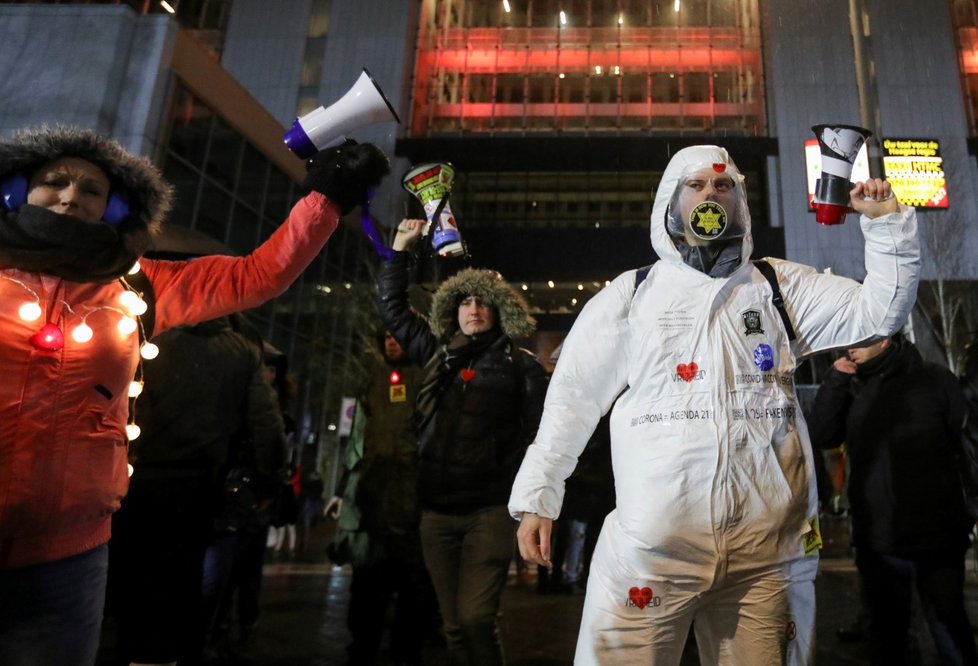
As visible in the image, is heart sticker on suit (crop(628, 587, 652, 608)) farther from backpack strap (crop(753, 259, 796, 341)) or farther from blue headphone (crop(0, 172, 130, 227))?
blue headphone (crop(0, 172, 130, 227))

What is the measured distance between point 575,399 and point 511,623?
12.1 ft

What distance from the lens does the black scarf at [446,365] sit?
11.3 ft

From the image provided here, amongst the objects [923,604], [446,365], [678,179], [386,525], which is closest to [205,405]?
[446,365]

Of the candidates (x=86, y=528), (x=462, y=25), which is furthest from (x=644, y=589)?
(x=462, y=25)

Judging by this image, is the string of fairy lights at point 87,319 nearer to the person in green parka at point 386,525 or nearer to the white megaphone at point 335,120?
the white megaphone at point 335,120

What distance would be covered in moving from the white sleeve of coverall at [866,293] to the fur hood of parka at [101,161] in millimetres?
1933

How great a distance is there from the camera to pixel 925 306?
1557 cm

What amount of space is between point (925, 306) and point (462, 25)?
19627 mm

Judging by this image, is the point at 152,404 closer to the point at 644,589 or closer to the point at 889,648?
the point at 644,589

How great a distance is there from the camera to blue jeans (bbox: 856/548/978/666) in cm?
317

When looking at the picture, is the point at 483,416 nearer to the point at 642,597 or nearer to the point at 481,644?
the point at 481,644

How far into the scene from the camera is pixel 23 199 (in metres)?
1.72

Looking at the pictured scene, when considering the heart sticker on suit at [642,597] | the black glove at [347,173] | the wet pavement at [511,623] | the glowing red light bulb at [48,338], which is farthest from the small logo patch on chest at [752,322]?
the wet pavement at [511,623]

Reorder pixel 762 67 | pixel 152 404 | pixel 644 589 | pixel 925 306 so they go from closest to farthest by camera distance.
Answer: pixel 644 589 < pixel 152 404 < pixel 925 306 < pixel 762 67
